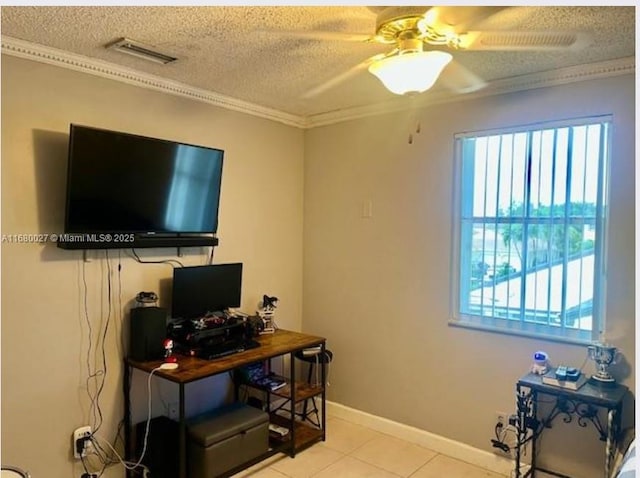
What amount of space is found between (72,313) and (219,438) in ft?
3.40

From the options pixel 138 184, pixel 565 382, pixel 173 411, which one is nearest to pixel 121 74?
pixel 138 184

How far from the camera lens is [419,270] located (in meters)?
3.17

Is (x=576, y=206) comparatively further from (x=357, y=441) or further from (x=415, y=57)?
(x=357, y=441)

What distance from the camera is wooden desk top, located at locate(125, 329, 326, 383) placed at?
2.40 meters

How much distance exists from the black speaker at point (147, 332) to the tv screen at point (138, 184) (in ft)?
1.51

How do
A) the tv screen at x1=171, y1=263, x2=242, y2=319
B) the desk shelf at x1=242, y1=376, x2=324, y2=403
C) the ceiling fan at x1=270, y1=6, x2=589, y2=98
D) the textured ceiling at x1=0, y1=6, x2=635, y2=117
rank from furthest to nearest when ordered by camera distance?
1. the desk shelf at x1=242, y1=376, x2=324, y2=403
2. the tv screen at x1=171, y1=263, x2=242, y2=319
3. the textured ceiling at x1=0, y1=6, x2=635, y2=117
4. the ceiling fan at x1=270, y1=6, x2=589, y2=98

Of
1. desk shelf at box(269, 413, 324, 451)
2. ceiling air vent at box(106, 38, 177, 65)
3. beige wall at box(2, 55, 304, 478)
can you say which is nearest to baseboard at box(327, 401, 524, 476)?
desk shelf at box(269, 413, 324, 451)

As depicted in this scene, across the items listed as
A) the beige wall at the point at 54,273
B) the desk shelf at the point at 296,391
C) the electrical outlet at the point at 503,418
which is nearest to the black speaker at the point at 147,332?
the beige wall at the point at 54,273

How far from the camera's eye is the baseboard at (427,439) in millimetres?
2842

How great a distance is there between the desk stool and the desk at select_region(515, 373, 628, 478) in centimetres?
128

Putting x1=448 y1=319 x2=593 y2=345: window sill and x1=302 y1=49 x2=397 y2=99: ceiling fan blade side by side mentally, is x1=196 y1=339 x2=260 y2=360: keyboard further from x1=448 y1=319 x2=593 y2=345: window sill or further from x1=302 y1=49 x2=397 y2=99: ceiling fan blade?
x1=302 y1=49 x2=397 y2=99: ceiling fan blade

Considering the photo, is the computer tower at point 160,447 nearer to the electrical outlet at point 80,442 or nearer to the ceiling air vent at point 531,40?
the electrical outlet at point 80,442

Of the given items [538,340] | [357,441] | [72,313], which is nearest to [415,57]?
[538,340]

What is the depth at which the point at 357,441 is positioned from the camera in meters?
3.24
